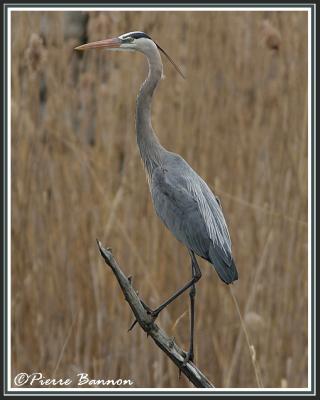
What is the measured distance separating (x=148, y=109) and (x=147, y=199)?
72 cm

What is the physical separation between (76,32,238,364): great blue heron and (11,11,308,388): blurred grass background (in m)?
0.60

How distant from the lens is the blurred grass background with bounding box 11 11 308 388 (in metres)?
2.29

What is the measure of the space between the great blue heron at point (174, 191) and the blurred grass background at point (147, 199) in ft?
1.98

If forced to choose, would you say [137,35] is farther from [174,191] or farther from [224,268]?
[224,268]

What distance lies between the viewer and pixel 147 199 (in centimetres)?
224

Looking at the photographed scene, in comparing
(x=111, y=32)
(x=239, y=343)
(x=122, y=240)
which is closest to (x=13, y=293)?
(x=122, y=240)

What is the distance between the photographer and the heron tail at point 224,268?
58.3 inches

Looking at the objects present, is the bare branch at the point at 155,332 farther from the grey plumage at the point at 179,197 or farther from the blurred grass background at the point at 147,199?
the blurred grass background at the point at 147,199

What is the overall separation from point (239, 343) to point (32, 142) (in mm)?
928
